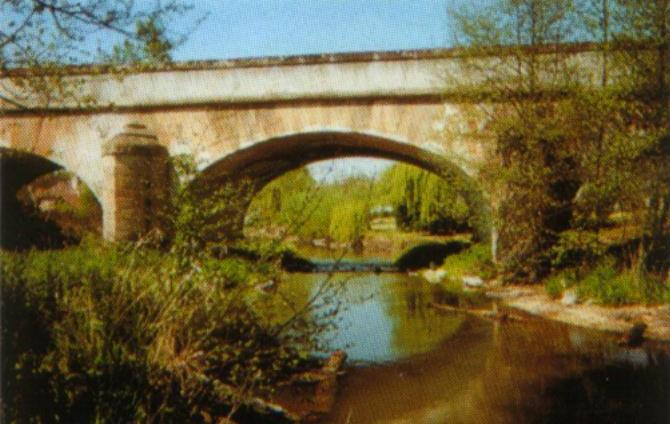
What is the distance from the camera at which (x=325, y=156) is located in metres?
16.7

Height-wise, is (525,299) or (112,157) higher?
(112,157)

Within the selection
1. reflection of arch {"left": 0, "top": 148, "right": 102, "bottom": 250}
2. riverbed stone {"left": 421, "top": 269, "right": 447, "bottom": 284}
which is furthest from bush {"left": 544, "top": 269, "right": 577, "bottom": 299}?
reflection of arch {"left": 0, "top": 148, "right": 102, "bottom": 250}

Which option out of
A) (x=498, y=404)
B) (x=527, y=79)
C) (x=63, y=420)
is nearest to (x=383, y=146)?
(x=527, y=79)

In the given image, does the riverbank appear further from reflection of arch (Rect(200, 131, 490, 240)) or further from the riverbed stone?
the riverbed stone

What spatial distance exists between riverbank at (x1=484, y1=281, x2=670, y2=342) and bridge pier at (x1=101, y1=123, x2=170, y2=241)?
5927 mm

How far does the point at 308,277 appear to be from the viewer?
15.4 meters

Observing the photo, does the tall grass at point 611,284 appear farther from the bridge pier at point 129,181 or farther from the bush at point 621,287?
the bridge pier at point 129,181

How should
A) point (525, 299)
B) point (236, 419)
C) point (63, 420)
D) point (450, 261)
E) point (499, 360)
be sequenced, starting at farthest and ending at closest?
point (450, 261)
point (525, 299)
point (499, 360)
point (236, 419)
point (63, 420)

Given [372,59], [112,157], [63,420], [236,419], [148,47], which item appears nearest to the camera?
[63,420]

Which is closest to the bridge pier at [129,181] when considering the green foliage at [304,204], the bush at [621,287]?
the green foliage at [304,204]

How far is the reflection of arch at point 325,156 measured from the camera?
1272 centimetres

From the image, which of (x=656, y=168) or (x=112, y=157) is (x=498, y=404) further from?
(x=112, y=157)

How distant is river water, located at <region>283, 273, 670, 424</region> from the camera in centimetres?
541

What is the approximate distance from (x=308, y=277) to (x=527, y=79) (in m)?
6.69
